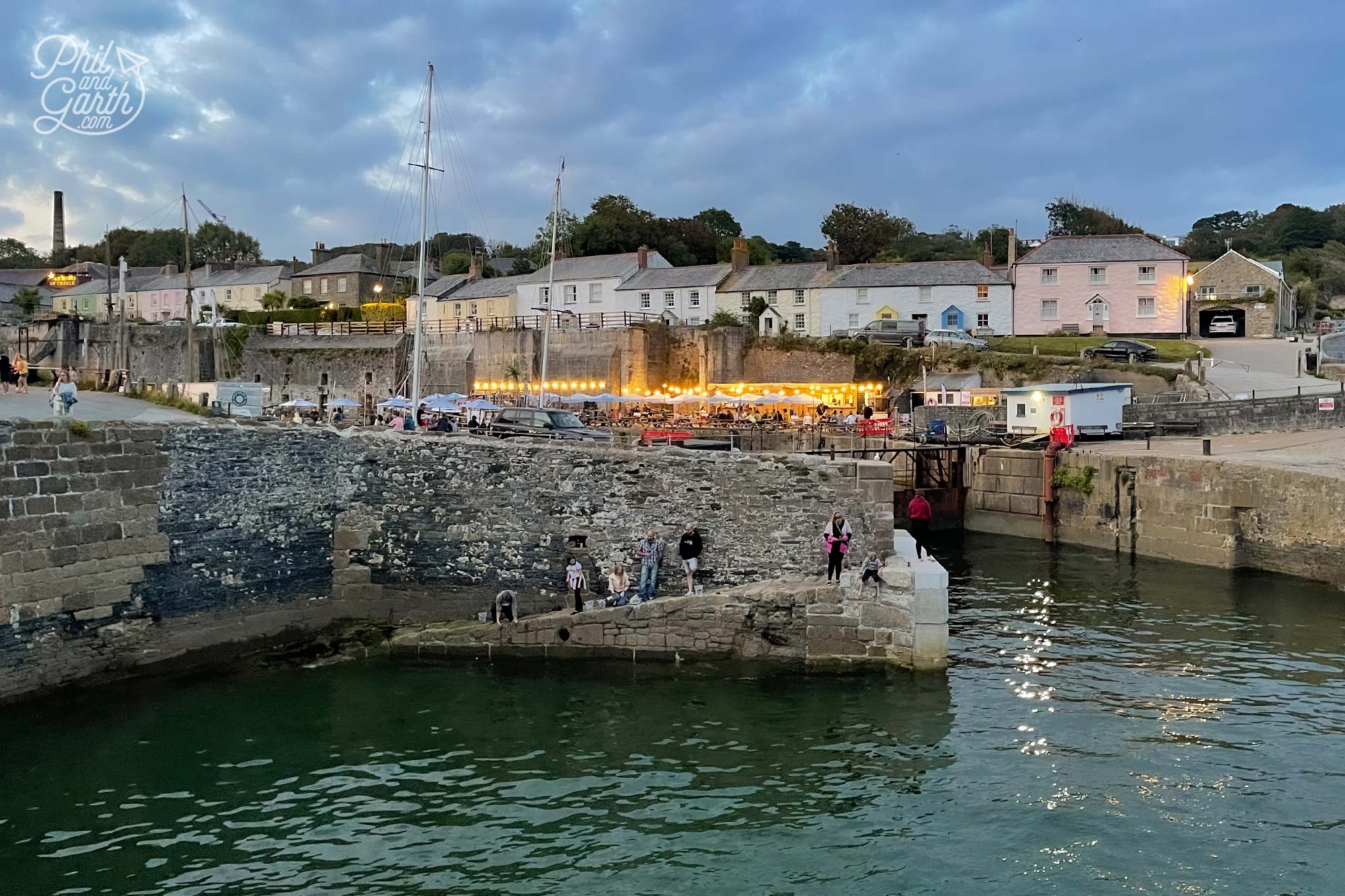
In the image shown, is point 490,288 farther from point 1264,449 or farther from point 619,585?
point 619,585

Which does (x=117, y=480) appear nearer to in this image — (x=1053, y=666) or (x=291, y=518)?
(x=291, y=518)

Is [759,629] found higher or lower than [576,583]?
lower

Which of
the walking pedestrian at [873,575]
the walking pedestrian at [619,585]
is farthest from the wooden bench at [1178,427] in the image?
the walking pedestrian at [619,585]

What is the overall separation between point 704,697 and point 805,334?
37.3m

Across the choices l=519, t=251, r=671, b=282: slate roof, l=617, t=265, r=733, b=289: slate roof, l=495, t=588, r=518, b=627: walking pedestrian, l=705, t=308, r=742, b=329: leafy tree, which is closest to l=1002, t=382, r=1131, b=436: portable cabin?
l=705, t=308, r=742, b=329: leafy tree

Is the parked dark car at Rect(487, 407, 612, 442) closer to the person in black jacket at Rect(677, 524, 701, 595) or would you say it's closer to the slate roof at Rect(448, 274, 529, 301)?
the person in black jacket at Rect(677, 524, 701, 595)

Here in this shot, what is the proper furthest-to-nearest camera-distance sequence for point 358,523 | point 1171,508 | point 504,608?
point 1171,508 < point 358,523 < point 504,608

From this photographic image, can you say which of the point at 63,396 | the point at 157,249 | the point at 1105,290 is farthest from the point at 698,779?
the point at 157,249

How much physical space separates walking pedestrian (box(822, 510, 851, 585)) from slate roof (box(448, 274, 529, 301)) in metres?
46.8

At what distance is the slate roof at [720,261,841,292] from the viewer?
5362cm

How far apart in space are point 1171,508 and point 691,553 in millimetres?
14648

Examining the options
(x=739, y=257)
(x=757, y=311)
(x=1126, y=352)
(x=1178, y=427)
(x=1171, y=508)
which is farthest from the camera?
(x=739, y=257)

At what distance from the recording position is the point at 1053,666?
1616 cm

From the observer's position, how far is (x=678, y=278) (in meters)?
57.2
